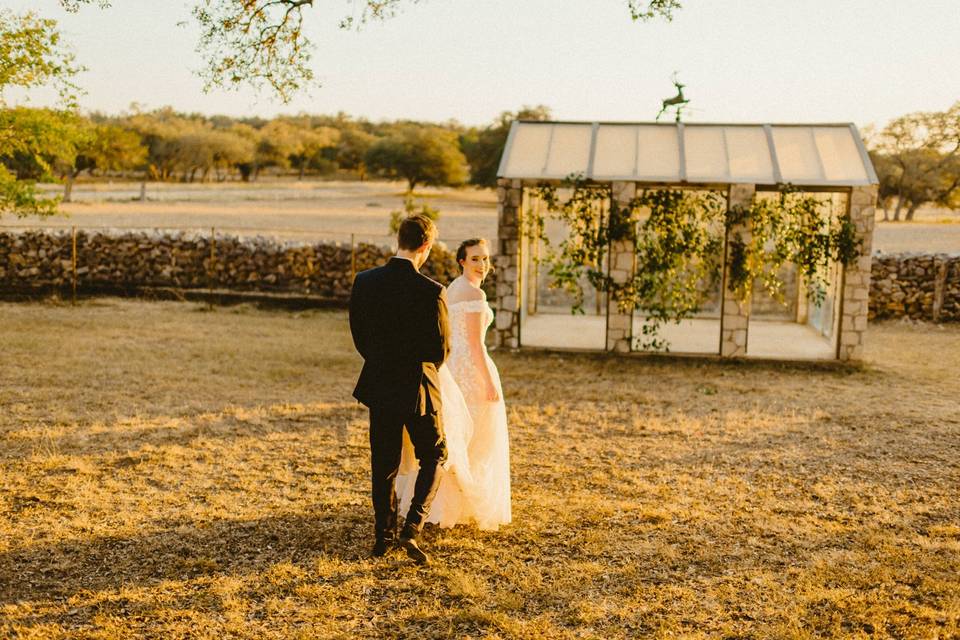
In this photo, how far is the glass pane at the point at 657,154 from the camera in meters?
11.2

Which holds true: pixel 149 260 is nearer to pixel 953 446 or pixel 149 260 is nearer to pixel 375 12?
pixel 375 12

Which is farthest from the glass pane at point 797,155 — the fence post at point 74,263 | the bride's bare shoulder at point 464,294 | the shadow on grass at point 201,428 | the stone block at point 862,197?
the fence post at point 74,263

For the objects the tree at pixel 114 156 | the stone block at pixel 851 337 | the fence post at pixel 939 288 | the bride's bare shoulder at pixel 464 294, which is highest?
the tree at pixel 114 156

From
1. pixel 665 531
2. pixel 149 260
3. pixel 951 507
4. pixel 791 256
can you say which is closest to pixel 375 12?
pixel 791 256

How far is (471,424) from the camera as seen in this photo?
202 inches

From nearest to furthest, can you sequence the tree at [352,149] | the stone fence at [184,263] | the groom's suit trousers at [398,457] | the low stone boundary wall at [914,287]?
1. the groom's suit trousers at [398,457]
2. the low stone boundary wall at [914,287]
3. the stone fence at [184,263]
4. the tree at [352,149]

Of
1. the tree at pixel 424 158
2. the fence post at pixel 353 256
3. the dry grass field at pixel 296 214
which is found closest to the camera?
the fence post at pixel 353 256

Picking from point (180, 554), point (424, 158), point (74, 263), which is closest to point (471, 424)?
point (180, 554)

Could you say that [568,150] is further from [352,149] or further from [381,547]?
[352,149]

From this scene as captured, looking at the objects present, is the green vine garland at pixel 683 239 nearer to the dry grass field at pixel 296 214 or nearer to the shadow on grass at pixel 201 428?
the shadow on grass at pixel 201 428

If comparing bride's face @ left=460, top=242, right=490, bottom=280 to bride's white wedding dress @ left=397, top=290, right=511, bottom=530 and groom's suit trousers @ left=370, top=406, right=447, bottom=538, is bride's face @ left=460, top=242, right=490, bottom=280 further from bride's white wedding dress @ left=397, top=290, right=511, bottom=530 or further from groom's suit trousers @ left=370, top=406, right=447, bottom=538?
groom's suit trousers @ left=370, top=406, right=447, bottom=538

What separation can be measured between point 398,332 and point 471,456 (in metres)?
1.14

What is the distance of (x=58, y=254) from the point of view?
53.3 feet

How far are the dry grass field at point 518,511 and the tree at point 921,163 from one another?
41.7 meters
